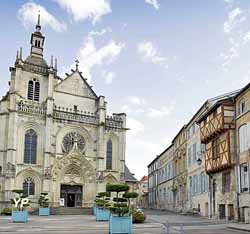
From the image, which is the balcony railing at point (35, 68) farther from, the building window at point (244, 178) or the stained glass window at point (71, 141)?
the building window at point (244, 178)

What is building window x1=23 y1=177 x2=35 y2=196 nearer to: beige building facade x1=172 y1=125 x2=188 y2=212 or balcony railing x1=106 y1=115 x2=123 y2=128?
balcony railing x1=106 y1=115 x2=123 y2=128

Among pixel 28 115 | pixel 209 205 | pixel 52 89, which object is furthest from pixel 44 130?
pixel 209 205

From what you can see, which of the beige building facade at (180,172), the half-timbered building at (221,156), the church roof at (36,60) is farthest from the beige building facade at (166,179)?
the church roof at (36,60)

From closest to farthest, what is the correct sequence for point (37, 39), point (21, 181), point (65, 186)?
point (21, 181)
point (65, 186)
point (37, 39)

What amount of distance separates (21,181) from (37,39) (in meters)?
19.9

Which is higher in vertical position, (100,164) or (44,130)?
(44,130)

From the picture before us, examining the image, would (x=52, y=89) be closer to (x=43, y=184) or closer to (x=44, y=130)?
(x=44, y=130)

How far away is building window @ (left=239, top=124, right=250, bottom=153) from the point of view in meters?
21.7

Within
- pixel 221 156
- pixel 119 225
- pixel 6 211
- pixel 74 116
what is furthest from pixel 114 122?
pixel 119 225

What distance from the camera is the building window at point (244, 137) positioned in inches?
853

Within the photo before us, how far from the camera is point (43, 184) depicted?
1537 inches

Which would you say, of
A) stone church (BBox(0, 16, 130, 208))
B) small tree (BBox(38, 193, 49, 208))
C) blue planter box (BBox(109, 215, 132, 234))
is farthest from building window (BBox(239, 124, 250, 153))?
stone church (BBox(0, 16, 130, 208))

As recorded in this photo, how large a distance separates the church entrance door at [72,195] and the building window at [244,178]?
24.0m

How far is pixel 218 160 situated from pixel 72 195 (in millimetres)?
22116
